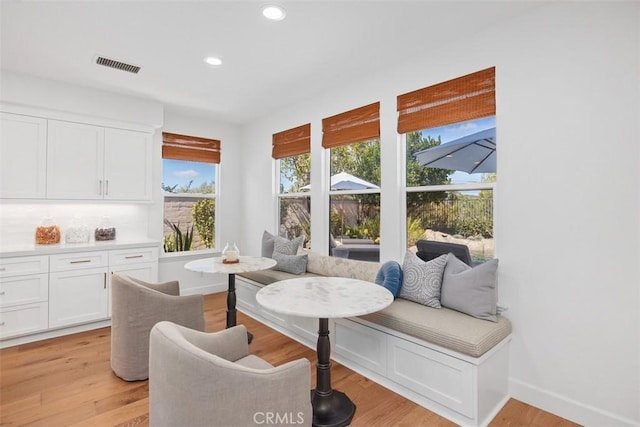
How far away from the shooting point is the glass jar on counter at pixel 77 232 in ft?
12.0

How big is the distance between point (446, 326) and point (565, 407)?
902 mm

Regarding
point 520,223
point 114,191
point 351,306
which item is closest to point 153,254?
point 114,191

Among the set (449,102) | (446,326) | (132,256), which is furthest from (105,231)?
(449,102)

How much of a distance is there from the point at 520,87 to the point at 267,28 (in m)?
1.90

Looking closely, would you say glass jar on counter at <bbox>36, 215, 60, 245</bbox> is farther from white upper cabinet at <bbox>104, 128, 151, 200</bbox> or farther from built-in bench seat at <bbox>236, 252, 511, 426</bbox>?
built-in bench seat at <bbox>236, 252, 511, 426</bbox>

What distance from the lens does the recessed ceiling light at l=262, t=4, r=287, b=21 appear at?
7.16ft

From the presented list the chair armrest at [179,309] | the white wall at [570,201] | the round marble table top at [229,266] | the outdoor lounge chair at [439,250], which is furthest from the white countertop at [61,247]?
the white wall at [570,201]

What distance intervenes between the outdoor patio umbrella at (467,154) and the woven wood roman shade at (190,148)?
3.33 metres

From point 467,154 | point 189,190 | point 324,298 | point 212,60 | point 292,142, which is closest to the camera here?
point 324,298

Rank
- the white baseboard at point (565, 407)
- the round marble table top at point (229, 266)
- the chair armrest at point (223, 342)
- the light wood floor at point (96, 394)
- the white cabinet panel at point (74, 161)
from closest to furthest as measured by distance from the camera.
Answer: the chair armrest at point (223, 342) < the white baseboard at point (565, 407) < the light wood floor at point (96, 394) < the round marble table top at point (229, 266) < the white cabinet panel at point (74, 161)

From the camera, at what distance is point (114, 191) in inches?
152

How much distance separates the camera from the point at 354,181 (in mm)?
3607

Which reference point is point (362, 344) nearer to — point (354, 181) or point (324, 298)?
point (324, 298)

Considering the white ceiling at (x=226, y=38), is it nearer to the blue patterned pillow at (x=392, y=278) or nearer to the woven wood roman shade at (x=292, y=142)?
the woven wood roman shade at (x=292, y=142)
